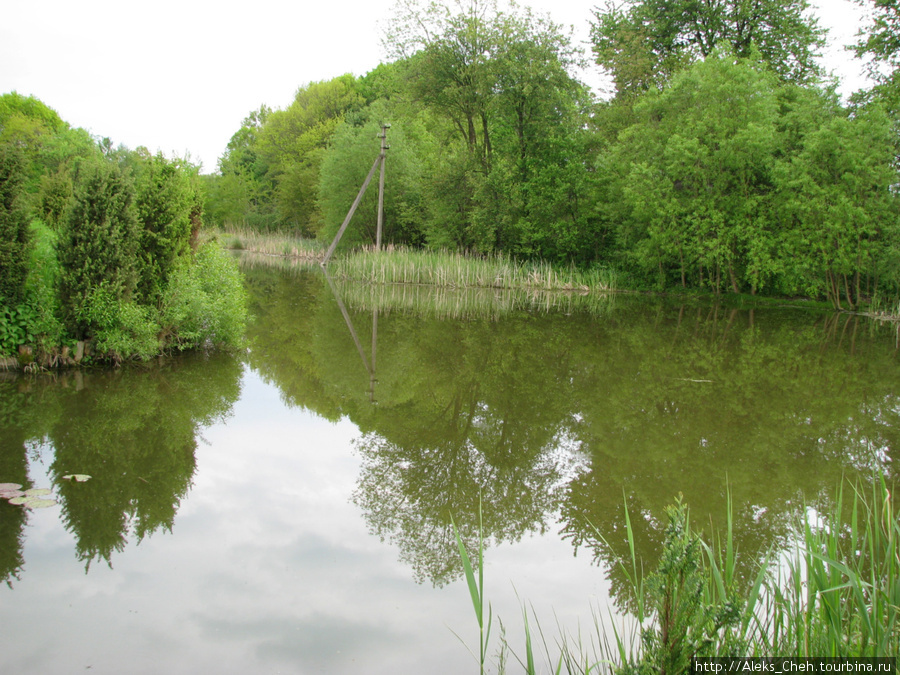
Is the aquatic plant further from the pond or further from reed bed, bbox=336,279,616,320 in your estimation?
reed bed, bbox=336,279,616,320

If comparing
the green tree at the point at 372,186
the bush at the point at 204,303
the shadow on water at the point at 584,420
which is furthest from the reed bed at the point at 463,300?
the green tree at the point at 372,186

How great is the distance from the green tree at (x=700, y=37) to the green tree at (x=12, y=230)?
2162cm

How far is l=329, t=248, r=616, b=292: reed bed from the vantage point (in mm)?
21906

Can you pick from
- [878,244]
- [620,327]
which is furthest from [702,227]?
[620,327]

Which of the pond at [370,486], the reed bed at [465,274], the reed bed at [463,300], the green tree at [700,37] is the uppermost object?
the green tree at [700,37]

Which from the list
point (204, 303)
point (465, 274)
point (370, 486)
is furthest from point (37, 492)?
point (465, 274)

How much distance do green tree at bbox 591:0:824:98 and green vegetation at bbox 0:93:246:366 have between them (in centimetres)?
1983

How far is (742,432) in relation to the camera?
19.1ft

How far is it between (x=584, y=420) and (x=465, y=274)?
16.1 m

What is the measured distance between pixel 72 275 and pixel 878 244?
18808 mm

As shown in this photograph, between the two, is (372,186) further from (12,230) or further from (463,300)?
(12,230)

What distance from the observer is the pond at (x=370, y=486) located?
8.91 ft

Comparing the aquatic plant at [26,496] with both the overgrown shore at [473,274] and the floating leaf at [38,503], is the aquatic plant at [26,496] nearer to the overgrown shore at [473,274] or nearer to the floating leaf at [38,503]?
the floating leaf at [38,503]

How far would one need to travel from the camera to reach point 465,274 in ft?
71.9
